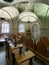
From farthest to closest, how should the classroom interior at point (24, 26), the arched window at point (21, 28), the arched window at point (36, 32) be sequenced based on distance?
the arched window at point (21, 28) → the arched window at point (36, 32) → the classroom interior at point (24, 26)

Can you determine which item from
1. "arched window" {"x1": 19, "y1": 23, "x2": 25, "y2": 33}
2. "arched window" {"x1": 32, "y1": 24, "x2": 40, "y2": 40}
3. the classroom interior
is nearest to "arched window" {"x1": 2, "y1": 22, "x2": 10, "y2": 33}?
the classroom interior

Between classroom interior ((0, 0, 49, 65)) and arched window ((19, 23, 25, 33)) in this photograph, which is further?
arched window ((19, 23, 25, 33))

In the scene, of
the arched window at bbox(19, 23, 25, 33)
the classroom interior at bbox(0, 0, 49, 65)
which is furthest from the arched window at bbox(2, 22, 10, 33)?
the arched window at bbox(19, 23, 25, 33)

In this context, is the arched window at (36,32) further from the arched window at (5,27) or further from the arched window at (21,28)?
the arched window at (5,27)

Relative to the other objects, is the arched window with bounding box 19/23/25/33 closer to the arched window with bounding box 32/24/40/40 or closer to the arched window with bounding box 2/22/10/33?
the arched window with bounding box 32/24/40/40

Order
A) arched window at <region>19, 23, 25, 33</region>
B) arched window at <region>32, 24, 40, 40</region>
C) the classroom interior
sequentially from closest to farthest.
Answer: the classroom interior
arched window at <region>32, 24, 40, 40</region>
arched window at <region>19, 23, 25, 33</region>

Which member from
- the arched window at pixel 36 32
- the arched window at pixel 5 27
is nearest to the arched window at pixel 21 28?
the arched window at pixel 36 32

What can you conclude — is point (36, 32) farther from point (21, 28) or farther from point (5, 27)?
point (5, 27)

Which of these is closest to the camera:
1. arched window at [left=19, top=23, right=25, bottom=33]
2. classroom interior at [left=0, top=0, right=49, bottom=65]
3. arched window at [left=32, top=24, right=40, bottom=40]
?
classroom interior at [left=0, top=0, right=49, bottom=65]

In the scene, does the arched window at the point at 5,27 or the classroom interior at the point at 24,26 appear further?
the arched window at the point at 5,27

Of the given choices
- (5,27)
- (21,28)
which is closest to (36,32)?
(21,28)

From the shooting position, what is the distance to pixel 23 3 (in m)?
8.12

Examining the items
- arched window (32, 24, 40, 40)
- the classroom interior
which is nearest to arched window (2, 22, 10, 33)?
the classroom interior

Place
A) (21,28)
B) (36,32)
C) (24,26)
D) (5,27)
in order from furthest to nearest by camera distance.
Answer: (24,26) → (21,28) → (36,32) → (5,27)
